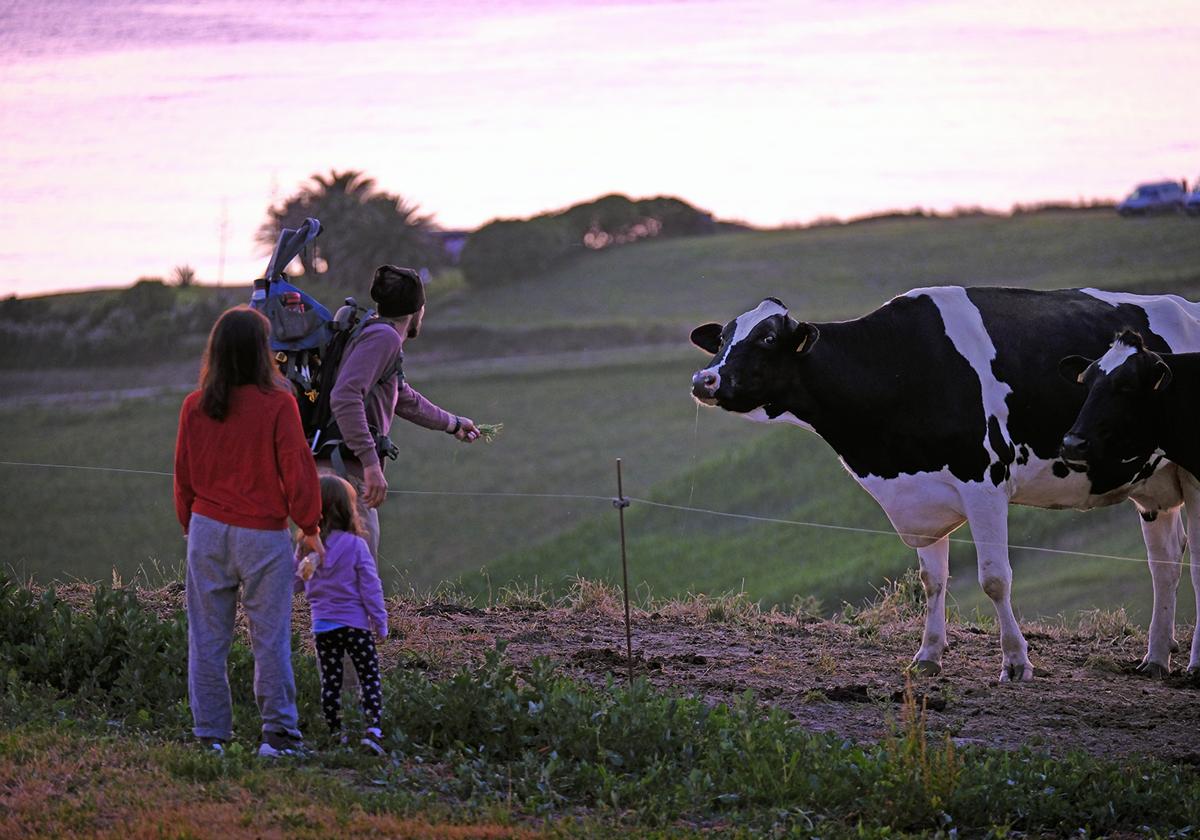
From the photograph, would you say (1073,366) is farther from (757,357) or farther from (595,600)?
(595,600)

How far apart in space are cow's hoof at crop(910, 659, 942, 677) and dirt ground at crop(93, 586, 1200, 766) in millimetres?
73

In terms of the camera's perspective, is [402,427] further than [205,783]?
Yes

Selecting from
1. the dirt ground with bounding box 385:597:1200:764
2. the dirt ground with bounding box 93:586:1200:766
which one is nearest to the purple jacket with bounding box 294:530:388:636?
the dirt ground with bounding box 93:586:1200:766

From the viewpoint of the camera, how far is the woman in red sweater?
299 inches

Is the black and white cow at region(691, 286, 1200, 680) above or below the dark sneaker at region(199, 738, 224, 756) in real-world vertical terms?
above

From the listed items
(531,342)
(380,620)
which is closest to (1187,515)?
(380,620)

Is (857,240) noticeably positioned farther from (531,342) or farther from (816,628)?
(816,628)

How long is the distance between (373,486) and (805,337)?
363 centimetres

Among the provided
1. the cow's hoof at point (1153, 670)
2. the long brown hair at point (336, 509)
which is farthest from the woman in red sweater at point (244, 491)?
the cow's hoof at point (1153, 670)

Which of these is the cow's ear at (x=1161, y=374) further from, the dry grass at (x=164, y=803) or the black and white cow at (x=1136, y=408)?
the dry grass at (x=164, y=803)

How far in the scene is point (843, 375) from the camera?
11117 mm

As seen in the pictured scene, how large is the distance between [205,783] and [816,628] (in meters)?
5.73

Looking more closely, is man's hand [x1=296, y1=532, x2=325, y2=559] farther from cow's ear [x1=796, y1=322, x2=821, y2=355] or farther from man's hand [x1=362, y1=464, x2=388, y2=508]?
cow's ear [x1=796, y1=322, x2=821, y2=355]

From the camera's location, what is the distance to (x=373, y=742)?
26.1 feet
